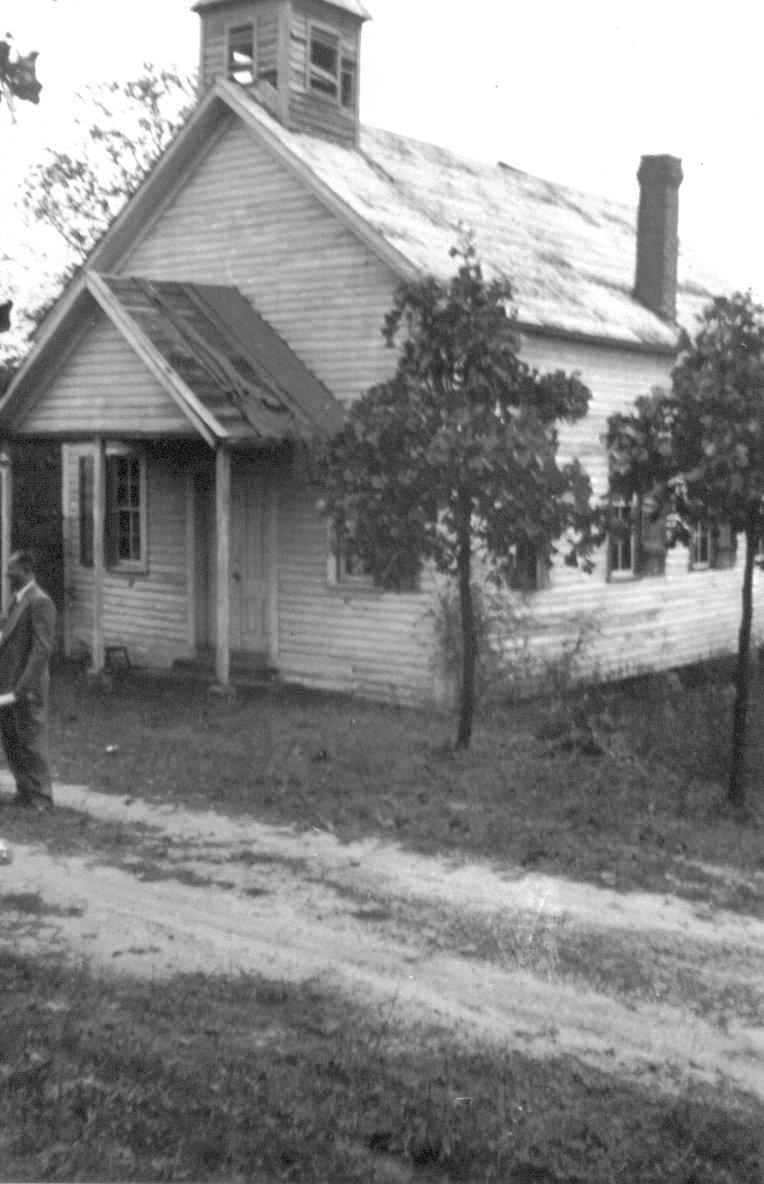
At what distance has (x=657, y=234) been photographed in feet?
76.8

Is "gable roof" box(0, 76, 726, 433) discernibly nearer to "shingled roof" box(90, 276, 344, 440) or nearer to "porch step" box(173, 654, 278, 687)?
"shingled roof" box(90, 276, 344, 440)

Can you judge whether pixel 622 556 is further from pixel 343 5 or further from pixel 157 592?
pixel 343 5

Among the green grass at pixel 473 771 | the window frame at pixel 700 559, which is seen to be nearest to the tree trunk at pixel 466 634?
the green grass at pixel 473 771

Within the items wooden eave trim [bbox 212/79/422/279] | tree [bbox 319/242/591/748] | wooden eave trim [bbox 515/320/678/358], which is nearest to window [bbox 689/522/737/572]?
wooden eave trim [bbox 515/320/678/358]

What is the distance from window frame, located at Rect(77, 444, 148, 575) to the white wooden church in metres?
0.04

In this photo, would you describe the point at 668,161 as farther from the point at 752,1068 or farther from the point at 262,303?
the point at 752,1068

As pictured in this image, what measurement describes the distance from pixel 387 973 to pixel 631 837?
4.07 meters

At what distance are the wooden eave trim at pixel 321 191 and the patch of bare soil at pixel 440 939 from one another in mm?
8733

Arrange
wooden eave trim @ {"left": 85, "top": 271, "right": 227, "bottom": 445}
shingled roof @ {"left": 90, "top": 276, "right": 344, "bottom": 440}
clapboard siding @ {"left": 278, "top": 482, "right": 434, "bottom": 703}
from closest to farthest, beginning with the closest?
1. wooden eave trim @ {"left": 85, "top": 271, "right": 227, "bottom": 445}
2. shingled roof @ {"left": 90, "top": 276, "right": 344, "bottom": 440}
3. clapboard siding @ {"left": 278, "top": 482, "right": 434, "bottom": 703}

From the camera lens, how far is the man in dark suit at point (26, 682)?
38.7 feet

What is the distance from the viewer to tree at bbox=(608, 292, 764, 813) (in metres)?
12.4

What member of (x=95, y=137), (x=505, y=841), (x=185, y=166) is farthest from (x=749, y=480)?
(x=95, y=137)

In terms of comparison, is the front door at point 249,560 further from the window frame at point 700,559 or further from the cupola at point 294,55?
the window frame at point 700,559

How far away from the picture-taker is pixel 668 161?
23.4 meters
